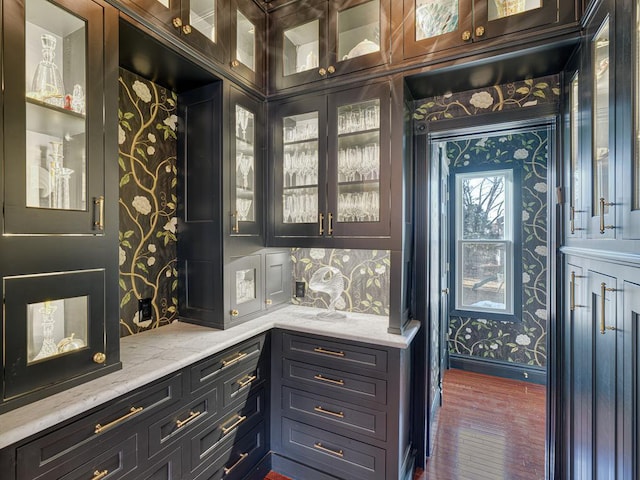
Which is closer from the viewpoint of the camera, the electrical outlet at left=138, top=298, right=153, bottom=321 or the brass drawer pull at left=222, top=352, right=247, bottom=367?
the brass drawer pull at left=222, top=352, right=247, bottom=367

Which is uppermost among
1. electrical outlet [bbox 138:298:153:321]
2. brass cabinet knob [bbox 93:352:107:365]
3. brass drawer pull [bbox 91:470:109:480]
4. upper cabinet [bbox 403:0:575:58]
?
upper cabinet [bbox 403:0:575:58]

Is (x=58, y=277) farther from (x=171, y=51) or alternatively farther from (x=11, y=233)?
(x=171, y=51)

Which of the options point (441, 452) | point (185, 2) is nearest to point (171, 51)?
point (185, 2)

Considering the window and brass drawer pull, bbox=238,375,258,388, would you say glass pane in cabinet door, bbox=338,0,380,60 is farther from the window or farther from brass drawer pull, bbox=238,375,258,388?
the window

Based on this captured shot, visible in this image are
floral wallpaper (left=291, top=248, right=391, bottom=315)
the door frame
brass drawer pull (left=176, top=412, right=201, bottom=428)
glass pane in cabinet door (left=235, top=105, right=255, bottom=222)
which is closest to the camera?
brass drawer pull (left=176, top=412, right=201, bottom=428)

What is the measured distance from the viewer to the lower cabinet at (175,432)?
1.06 meters

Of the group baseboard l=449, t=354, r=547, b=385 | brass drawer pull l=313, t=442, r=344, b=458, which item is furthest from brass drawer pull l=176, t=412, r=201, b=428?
baseboard l=449, t=354, r=547, b=385

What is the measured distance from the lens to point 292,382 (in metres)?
2.05

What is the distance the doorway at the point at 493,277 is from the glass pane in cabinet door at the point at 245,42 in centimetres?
175

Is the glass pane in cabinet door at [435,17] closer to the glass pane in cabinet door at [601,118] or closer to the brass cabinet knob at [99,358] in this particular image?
the glass pane in cabinet door at [601,118]

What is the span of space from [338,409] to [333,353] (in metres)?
0.33

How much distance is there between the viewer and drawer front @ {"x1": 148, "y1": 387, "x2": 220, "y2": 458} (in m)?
1.37

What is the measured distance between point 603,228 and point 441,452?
6.43 feet

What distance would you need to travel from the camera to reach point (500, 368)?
3.43 meters
